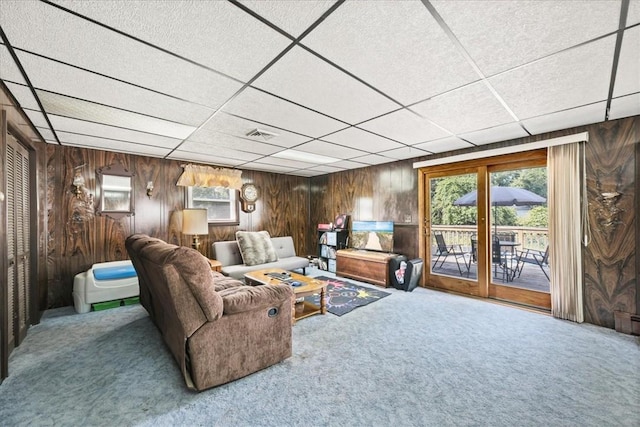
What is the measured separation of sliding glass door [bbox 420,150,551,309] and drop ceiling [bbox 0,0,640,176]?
2.76ft

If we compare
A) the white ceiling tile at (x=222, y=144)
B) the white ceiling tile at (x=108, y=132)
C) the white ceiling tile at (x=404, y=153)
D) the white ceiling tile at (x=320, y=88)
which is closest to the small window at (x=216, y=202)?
the white ceiling tile at (x=222, y=144)

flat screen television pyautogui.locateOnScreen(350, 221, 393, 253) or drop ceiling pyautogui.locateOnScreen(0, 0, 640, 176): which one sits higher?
drop ceiling pyautogui.locateOnScreen(0, 0, 640, 176)

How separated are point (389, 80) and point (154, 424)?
279 centimetres

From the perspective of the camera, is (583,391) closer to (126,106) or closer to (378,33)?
(378,33)

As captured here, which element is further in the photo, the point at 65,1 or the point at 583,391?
the point at 583,391

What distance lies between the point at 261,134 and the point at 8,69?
2.01 metres

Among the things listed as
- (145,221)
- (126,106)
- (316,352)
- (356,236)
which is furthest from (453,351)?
(145,221)

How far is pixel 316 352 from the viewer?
8.01 ft

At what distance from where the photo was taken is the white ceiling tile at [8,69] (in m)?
1.61

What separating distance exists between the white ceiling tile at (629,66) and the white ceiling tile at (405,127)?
1383 mm

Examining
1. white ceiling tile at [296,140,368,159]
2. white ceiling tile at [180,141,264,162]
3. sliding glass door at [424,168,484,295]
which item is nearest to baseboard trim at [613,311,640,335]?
sliding glass door at [424,168,484,295]

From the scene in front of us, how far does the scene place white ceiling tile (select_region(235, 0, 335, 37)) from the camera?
128 centimetres

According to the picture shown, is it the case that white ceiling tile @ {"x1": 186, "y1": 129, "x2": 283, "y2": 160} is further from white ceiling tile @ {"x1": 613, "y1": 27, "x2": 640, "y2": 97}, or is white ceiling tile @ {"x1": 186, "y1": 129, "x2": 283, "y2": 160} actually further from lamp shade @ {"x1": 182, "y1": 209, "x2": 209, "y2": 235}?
white ceiling tile @ {"x1": 613, "y1": 27, "x2": 640, "y2": 97}

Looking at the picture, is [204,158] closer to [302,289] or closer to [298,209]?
[298,209]
